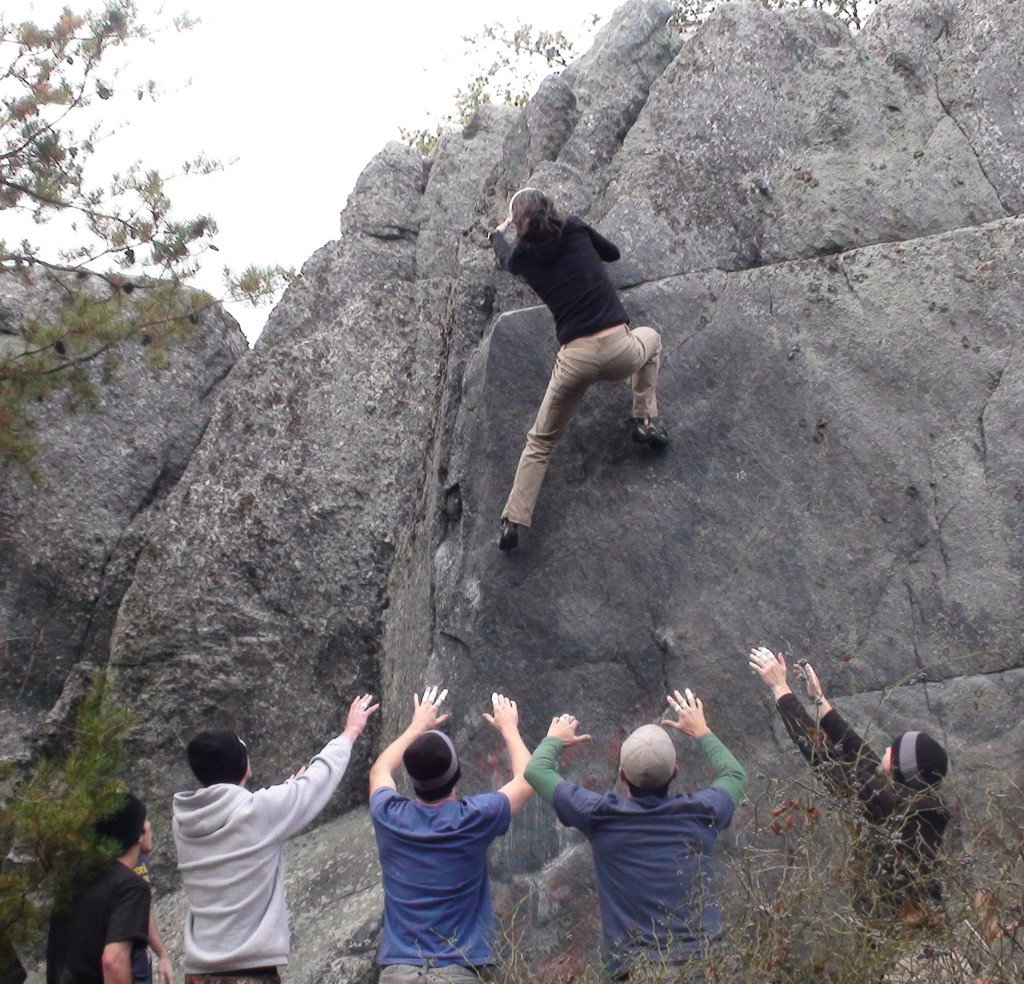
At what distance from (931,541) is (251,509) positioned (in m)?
5.28

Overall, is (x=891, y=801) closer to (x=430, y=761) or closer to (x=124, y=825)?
(x=430, y=761)

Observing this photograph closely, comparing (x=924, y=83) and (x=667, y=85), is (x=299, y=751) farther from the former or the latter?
(x=924, y=83)

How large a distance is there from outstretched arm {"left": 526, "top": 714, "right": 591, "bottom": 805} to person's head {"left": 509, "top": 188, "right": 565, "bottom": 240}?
10.2 feet

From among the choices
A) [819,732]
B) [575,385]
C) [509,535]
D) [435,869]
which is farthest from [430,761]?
[575,385]

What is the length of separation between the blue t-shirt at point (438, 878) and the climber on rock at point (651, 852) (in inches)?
15.5

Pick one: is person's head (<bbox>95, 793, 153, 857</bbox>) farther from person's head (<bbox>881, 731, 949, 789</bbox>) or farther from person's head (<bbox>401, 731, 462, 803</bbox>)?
person's head (<bbox>881, 731, 949, 789</bbox>)

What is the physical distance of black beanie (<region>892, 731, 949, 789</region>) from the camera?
4.95 metres

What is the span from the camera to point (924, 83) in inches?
339

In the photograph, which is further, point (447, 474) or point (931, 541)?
point (447, 474)

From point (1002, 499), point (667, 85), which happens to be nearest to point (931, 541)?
point (1002, 499)

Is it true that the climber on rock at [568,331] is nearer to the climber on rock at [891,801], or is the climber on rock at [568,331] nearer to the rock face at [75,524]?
the climber on rock at [891,801]

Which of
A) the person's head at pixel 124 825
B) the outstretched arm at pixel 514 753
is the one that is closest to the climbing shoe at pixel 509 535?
the outstretched arm at pixel 514 753

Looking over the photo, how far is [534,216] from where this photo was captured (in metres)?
6.89

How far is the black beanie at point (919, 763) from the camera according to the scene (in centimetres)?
495
